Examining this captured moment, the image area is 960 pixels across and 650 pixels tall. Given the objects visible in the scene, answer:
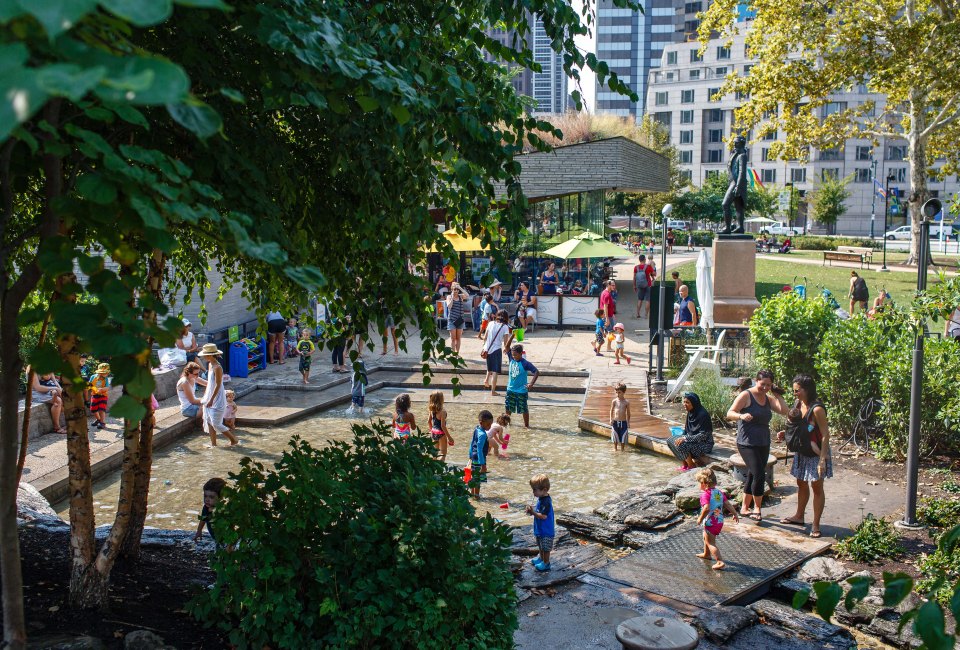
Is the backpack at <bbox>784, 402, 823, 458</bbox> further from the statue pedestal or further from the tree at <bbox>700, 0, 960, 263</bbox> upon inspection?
the tree at <bbox>700, 0, 960, 263</bbox>

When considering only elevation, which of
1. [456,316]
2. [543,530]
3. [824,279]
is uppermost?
[824,279]

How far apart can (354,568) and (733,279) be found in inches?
806

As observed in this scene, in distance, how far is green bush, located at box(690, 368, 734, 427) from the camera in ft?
Result: 44.7

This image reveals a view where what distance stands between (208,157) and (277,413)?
Result: 10714 mm

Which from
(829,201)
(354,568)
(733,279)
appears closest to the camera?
(354,568)

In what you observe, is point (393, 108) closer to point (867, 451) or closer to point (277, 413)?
point (867, 451)

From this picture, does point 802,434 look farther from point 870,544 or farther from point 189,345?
point 189,345

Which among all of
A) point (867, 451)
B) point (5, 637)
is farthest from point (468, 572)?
point (867, 451)

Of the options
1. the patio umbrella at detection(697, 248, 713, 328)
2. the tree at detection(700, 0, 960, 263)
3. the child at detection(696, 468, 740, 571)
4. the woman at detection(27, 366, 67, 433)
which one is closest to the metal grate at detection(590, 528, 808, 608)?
the child at detection(696, 468, 740, 571)

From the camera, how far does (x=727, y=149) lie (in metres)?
92.1

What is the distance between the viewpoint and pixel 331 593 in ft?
15.5

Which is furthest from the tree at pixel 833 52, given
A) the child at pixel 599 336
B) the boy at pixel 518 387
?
the boy at pixel 518 387

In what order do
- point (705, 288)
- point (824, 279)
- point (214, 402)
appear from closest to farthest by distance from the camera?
point (214, 402)
point (705, 288)
point (824, 279)

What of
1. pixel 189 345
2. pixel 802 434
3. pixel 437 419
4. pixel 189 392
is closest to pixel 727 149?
pixel 189 345
